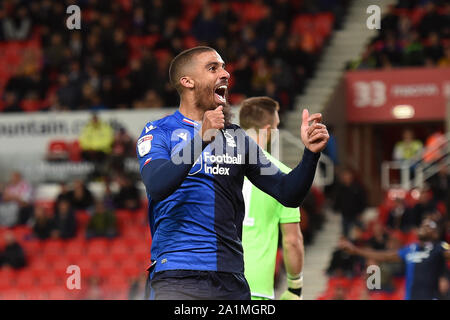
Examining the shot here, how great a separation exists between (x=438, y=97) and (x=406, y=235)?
4.54m

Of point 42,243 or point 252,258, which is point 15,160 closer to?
point 42,243

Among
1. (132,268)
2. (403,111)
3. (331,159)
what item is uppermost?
(403,111)

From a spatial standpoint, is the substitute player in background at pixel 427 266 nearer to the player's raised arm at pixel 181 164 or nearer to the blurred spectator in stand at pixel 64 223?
the player's raised arm at pixel 181 164

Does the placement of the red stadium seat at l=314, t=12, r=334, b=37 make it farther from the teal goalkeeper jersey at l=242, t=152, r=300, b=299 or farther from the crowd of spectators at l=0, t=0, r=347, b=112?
the teal goalkeeper jersey at l=242, t=152, r=300, b=299

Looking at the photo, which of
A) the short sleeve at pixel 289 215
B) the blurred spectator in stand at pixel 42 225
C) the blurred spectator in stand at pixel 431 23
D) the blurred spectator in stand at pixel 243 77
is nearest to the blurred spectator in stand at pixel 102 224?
the blurred spectator in stand at pixel 42 225

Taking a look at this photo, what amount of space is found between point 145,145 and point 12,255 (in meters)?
10.7

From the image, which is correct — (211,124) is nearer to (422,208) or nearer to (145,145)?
(145,145)

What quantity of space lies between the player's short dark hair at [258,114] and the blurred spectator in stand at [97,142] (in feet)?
Result: 32.6

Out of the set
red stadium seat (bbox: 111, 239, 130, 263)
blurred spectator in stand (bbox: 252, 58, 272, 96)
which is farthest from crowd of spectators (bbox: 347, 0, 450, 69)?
red stadium seat (bbox: 111, 239, 130, 263)

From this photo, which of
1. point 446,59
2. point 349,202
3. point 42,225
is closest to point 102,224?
point 42,225

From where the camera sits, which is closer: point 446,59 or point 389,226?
point 389,226

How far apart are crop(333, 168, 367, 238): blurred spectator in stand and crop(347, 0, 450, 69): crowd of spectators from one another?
3511 mm

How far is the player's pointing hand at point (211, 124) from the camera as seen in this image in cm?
381

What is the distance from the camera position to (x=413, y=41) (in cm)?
1645
